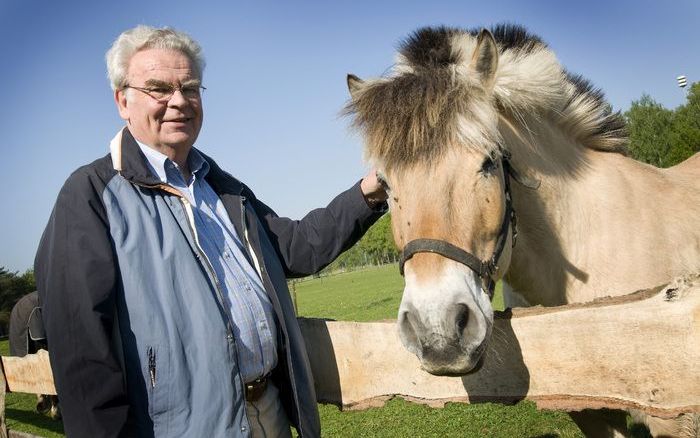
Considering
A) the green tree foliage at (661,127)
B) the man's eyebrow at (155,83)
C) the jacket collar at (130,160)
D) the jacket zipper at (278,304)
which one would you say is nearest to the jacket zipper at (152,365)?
the jacket zipper at (278,304)

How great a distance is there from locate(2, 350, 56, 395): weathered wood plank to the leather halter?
9.98 ft

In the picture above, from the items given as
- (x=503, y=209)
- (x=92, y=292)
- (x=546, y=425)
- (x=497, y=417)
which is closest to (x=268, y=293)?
(x=92, y=292)

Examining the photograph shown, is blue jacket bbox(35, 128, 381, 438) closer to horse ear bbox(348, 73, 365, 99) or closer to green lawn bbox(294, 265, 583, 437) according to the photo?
horse ear bbox(348, 73, 365, 99)

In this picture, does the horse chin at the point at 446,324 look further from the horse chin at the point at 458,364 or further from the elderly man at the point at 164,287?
the elderly man at the point at 164,287

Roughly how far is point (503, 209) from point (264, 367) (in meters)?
1.38

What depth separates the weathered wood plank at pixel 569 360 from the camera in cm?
150

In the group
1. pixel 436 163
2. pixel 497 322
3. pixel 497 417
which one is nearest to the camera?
pixel 497 322

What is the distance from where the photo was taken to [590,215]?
3018mm

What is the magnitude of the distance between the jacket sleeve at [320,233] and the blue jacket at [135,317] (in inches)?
22.2

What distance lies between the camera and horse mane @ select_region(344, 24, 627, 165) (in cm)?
242

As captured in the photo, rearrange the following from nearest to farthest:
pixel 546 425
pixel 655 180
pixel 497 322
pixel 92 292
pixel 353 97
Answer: pixel 92 292
pixel 497 322
pixel 353 97
pixel 655 180
pixel 546 425

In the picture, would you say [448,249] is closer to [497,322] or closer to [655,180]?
[497,322]

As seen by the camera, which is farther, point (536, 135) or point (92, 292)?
point (536, 135)

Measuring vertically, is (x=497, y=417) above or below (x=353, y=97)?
below
